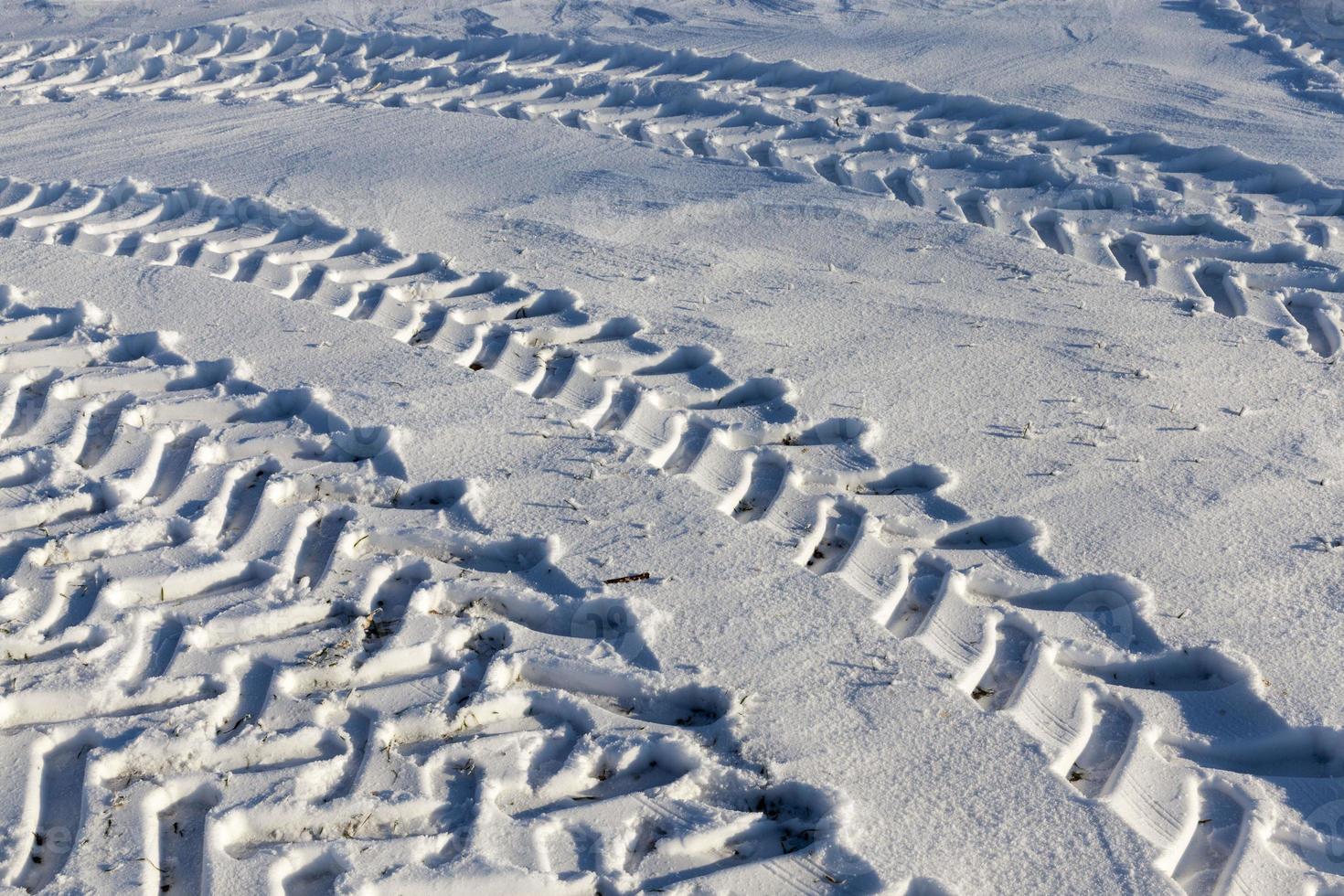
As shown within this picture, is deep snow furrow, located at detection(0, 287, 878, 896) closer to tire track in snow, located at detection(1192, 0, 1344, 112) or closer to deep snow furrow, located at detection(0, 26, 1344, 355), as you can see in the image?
deep snow furrow, located at detection(0, 26, 1344, 355)

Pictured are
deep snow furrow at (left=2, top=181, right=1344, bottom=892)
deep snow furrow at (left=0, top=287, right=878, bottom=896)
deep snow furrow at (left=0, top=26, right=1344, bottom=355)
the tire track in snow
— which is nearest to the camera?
deep snow furrow at (left=0, top=287, right=878, bottom=896)

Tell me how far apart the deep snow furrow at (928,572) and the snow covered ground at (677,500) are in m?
0.01

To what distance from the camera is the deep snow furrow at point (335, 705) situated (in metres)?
1.99

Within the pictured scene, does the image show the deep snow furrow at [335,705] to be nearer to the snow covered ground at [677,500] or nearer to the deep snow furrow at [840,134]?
the snow covered ground at [677,500]

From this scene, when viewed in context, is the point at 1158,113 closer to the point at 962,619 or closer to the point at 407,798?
the point at 962,619

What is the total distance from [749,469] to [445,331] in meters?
1.24

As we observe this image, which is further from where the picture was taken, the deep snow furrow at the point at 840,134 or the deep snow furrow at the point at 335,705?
the deep snow furrow at the point at 840,134

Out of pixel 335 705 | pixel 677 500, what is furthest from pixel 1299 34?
pixel 335 705

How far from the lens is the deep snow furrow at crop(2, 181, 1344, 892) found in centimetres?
221

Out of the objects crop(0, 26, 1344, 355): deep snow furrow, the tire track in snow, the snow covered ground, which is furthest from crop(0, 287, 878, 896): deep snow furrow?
the tire track in snow

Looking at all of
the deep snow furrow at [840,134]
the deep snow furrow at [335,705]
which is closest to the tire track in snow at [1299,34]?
the deep snow furrow at [840,134]

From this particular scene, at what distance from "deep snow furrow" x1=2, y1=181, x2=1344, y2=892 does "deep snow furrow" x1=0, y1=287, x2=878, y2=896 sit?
0.26 ft

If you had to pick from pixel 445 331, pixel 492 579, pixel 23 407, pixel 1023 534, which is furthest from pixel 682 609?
pixel 23 407

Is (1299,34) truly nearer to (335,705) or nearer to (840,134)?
(840,134)
